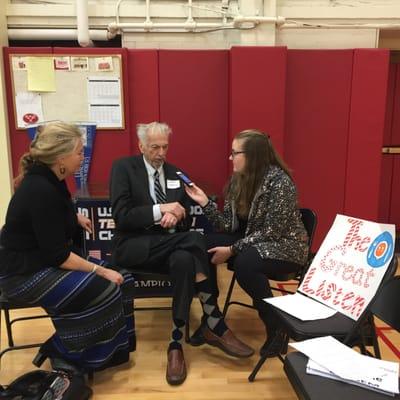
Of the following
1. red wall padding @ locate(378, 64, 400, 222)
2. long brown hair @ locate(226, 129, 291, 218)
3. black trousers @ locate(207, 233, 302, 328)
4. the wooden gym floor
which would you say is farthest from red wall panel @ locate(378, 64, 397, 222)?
black trousers @ locate(207, 233, 302, 328)

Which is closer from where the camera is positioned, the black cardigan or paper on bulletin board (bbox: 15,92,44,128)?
the black cardigan

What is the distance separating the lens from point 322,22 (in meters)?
3.96

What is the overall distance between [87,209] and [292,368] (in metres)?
1.96

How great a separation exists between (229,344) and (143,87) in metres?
2.28

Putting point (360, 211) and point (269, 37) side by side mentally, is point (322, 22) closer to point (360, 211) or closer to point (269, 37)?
point (269, 37)

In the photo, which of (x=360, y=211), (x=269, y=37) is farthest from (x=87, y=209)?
(x=360, y=211)

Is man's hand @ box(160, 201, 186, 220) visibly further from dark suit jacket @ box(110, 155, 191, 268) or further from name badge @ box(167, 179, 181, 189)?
name badge @ box(167, 179, 181, 189)

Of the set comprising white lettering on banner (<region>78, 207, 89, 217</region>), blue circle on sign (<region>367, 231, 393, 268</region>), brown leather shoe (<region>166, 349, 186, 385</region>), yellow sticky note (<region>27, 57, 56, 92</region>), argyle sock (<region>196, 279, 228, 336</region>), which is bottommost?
brown leather shoe (<region>166, 349, 186, 385</region>)

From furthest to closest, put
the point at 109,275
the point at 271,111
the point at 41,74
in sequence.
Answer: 1. the point at 271,111
2. the point at 41,74
3. the point at 109,275

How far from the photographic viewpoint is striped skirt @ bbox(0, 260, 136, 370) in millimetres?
2092

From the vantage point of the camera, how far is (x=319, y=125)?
12.7 feet

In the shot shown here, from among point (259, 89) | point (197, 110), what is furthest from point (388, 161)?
point (197, 110)

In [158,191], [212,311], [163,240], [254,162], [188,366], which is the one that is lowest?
[188,366]

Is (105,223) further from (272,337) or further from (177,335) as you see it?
(272,337)
